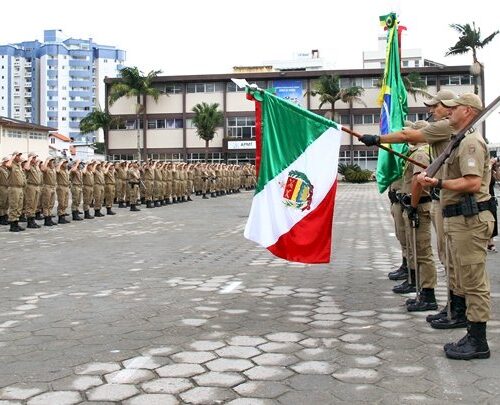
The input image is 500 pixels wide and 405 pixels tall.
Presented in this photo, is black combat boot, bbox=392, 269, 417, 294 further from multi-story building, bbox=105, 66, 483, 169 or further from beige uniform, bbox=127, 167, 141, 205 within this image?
multi-story building, bbox=105, 66, 483, 169

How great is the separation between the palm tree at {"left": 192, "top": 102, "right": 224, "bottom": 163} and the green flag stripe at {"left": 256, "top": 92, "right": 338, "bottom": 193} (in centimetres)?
4833

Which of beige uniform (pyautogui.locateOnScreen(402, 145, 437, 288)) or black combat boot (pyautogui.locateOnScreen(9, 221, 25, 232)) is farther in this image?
black combat boot (pyautogui.locateOnScreen(9, 221, 25, 232))

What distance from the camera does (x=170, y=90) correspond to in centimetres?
5828

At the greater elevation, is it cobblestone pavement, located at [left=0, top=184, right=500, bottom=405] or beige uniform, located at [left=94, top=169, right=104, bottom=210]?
beige uniform, located at [left=94, top=169, right=104, bottom=210]

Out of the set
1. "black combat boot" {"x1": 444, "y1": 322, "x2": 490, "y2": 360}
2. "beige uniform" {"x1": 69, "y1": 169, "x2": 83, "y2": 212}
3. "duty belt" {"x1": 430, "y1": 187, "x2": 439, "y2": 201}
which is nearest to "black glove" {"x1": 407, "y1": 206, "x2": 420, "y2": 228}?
"duty belt" {"x1": 430, "y1": 187, "x2": 439, "y2": 201}

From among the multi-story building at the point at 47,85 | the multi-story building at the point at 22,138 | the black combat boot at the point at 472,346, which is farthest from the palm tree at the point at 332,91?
the multi-story building at the point at 47,85

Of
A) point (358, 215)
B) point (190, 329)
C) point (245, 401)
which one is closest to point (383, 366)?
point (245, 401)

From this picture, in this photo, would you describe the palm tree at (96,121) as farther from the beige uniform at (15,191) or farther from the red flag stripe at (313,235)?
the red flag stripe at (313,235)

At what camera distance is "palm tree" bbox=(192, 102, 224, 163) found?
176 ft

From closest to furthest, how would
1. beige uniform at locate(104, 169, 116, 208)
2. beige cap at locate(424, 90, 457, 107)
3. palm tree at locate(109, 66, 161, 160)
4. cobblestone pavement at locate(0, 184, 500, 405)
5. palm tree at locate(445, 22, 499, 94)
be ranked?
cobblestone pavement at locate(0, 184, 500, 405) → beige cap at locate(424, 90, 457, 107) → beige uniform at locate(104, 169, 116, 208) → palm tree at locate(445, 22, 499, 94) → palm tree at locate(109, 66, 161, 160)

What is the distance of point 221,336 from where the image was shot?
4605mm

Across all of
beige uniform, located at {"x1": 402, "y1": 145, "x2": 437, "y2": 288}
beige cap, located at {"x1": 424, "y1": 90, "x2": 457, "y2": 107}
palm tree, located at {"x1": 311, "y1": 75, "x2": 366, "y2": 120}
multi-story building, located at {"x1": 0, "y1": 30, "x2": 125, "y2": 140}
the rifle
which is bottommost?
beige uniform, located at {"x1": 402, "y1": 145, "x2": 437, "y2": 288}

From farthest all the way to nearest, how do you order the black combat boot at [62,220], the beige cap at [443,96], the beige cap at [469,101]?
1. the black combat boot at [62,220]
2. the beige cap at [443,96]
3. the beige cap at [469,101]

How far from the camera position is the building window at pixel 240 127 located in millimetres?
57562
